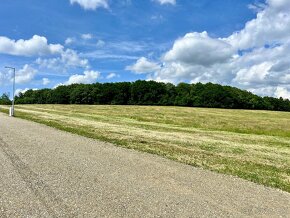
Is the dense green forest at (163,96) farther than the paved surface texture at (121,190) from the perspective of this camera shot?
Yes

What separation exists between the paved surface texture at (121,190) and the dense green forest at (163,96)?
10585cm

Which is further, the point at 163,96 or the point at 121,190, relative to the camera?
the point at 163,96

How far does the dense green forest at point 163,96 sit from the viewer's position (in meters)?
116

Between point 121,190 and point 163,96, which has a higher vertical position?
point 163,96

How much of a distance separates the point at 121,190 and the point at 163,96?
11690 cm

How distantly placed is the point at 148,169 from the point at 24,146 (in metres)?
6.27

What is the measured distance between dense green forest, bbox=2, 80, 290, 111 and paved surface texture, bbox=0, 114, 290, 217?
10585cm

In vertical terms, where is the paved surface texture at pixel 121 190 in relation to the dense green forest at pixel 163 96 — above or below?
below

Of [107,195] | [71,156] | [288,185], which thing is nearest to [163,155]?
[71,156]

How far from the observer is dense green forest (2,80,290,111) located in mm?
115875

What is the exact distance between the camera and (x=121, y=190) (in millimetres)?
7832

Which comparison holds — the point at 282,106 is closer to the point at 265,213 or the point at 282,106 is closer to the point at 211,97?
the point at 211,97

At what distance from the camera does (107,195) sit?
24.4 feet

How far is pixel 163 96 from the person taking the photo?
4897 inches
